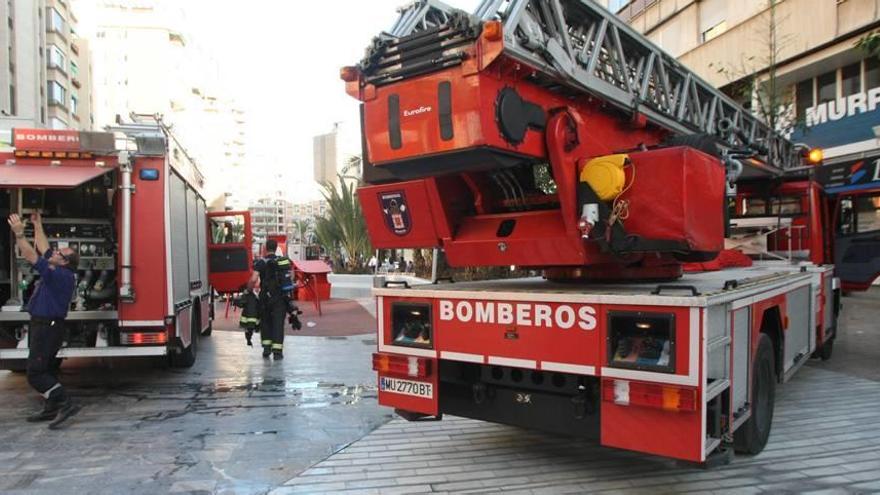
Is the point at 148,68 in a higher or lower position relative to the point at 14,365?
Result: higher

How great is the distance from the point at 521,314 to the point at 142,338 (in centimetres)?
452

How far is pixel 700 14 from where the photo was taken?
2338cm

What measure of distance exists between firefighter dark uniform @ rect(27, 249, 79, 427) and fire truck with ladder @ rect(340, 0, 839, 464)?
311 cm

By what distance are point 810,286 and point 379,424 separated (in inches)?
182

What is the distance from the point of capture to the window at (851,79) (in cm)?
1795

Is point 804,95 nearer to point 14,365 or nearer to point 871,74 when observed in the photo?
point 871,74

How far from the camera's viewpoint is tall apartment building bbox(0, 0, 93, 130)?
131 ft

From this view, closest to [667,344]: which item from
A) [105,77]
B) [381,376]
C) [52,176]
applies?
[381,376]

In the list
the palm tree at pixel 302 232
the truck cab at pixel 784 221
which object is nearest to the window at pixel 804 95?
the truck cab at pixel 784 221

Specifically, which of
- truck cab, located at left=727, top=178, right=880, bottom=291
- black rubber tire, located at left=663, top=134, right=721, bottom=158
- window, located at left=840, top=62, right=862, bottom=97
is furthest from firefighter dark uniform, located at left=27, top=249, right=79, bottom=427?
window, located at left=840, top=62, right=862, bottom=97

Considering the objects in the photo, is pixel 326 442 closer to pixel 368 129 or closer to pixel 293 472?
pixel 293 472

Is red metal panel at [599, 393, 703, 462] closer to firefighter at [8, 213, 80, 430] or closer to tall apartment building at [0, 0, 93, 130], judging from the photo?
firefighter at [8, 213, 80, 430]

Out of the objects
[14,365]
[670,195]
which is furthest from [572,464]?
[14,365]

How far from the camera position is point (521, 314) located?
3.96m
